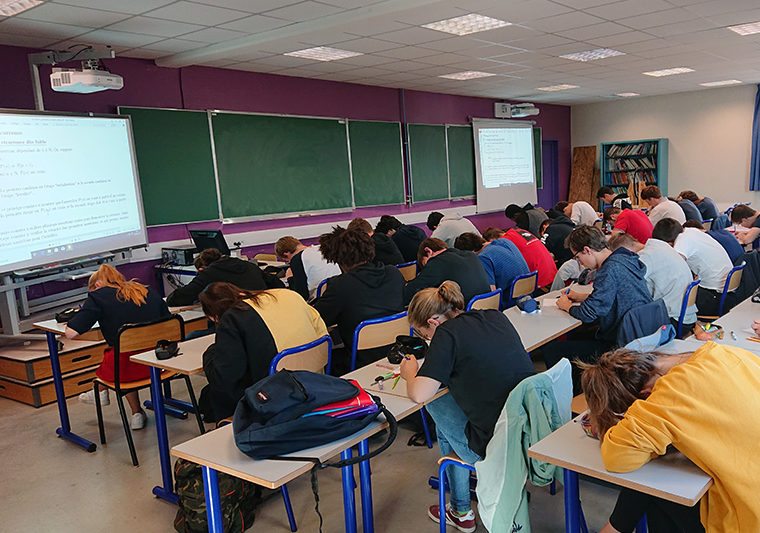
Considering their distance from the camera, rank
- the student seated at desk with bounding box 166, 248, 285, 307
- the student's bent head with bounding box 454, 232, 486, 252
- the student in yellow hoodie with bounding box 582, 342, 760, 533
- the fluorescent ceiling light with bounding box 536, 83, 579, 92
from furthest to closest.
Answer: the fluorescent ceiling light with bounding box 536, 83, 579, 92, the student's bent head with bounding box 454, 232, 486, 252, the student seated at desk with bounding box 166, 248, 285, 307, the student in yellow hoodie with bounding box 582, 342, 760, 533

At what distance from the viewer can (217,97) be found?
273 inches

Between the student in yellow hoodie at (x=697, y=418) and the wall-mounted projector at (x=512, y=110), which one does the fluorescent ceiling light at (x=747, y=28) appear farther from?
the student in yellow hoodie at (x=697, y=418)

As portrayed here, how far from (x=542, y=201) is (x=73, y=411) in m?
10.6

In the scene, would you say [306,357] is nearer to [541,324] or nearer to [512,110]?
[541,324]

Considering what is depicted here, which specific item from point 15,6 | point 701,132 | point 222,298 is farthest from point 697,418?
point 701,132

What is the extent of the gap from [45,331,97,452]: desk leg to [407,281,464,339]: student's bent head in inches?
103

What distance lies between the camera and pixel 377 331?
330cm

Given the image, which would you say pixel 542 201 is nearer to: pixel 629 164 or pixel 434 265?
pixel 629 164

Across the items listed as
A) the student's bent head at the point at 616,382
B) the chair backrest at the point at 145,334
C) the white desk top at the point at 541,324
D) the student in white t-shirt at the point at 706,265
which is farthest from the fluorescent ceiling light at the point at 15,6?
the student in white t-shirt at the point at 706,265

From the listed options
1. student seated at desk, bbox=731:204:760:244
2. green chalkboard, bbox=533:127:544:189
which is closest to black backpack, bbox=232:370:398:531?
student seated at desk, bbox=731:204:760:244

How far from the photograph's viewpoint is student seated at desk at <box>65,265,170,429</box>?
368 centimetres

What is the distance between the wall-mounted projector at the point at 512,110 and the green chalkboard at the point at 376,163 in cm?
300

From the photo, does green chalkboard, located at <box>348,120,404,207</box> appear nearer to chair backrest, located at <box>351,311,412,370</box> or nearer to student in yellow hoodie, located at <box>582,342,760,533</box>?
chair backrest, located at <box>351,311,412,370</box>

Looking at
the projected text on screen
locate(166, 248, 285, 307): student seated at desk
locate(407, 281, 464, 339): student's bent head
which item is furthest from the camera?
the projected text on screen
